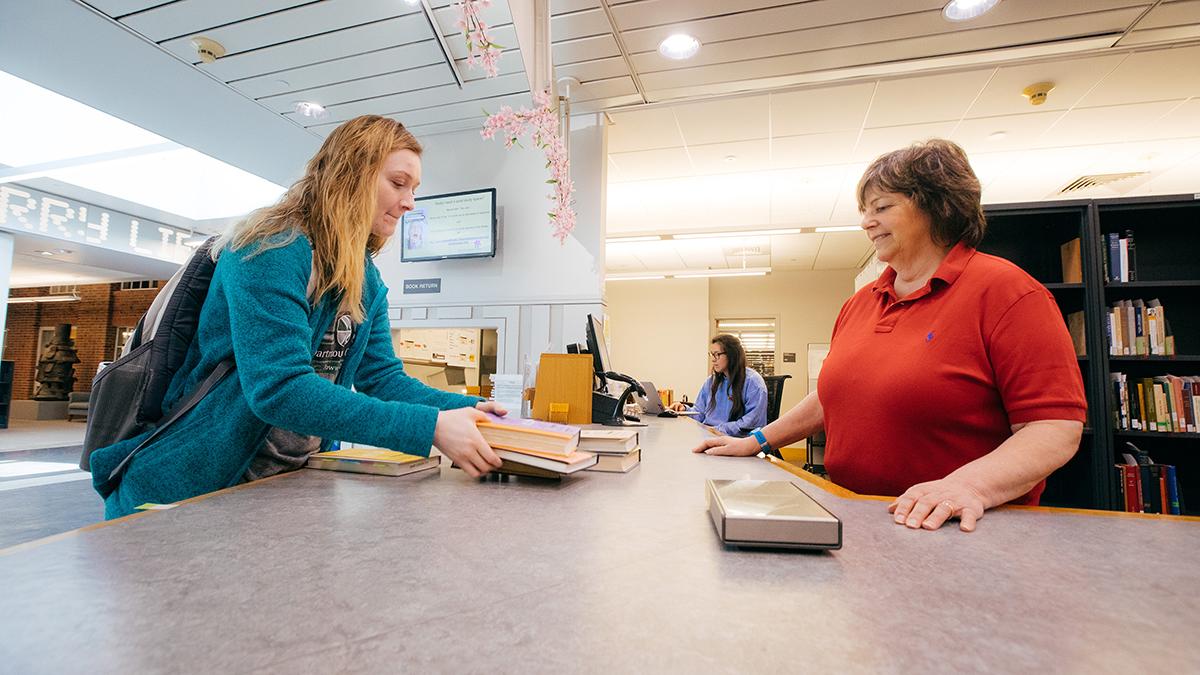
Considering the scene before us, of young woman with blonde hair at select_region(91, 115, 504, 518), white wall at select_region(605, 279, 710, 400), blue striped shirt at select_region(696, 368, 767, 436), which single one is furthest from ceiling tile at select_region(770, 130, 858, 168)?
white wall at select_region(605, 279, 710, 400)

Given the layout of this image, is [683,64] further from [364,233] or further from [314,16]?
[364,233]

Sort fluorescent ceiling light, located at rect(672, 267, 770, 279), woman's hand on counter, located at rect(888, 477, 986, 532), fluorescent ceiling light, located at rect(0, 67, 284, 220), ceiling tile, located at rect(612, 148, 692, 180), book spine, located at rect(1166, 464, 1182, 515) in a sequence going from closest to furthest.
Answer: woman's hand on counter, located at rect(888, 477, 986, 532), book spine, located at rect(1166, 464, 1182, 515), ceiling tile, located at rect(612, 148, 692, 180), fluorescent ceiling light, located at rect(0, 67, 284, 220), fluorescent ceiling light, located at rect(672, 267, 770, 279)

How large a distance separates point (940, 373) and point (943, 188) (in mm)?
491

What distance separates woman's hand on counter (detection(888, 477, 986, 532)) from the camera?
83 cm

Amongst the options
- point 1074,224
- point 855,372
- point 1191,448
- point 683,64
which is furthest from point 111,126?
point 1191,448

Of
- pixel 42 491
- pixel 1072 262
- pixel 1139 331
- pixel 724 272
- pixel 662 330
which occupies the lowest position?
pixel 42 491

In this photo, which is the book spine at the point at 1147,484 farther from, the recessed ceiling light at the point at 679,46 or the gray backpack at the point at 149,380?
the gray backpack at the point at 149,380

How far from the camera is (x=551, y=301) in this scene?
4.49 meters

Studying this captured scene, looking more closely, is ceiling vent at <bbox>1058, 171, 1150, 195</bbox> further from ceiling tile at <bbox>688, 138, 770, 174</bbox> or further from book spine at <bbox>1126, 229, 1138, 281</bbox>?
book spine at <bbox>1126, 229, 1138, 281</bbox>

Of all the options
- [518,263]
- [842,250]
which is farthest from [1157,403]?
[842,250]

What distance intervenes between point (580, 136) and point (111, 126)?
5861 millimetres

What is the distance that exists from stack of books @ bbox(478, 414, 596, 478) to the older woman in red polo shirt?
60 centimetres

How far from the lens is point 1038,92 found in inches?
152

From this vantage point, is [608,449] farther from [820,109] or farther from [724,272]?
[724,272]
